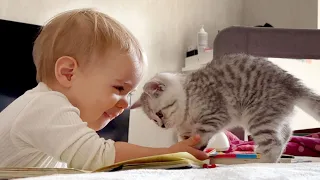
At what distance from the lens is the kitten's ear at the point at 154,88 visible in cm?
145

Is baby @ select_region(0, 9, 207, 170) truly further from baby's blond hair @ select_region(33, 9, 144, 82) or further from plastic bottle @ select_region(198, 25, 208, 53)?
plastic bottle @ select_region(198, 25, 208, 53)

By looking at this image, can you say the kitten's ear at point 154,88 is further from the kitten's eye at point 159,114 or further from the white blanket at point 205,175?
the white blanket at point 205,175

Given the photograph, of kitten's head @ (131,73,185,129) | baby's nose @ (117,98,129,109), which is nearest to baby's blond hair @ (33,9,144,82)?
baby's nose @ (117,98,129,109)

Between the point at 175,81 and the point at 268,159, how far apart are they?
438 millimetres

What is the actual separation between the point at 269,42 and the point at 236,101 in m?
0.38

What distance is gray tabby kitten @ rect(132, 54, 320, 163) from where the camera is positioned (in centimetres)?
120

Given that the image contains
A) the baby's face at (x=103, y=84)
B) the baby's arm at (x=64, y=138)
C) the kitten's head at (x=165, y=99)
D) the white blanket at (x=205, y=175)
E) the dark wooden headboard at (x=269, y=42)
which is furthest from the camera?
the dark wooden headboard at (x=269, y=42)

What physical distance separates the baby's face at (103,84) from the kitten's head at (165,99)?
1.21 feet

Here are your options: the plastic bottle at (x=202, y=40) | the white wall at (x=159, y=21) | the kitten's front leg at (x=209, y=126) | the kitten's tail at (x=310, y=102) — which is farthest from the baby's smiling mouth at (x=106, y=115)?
the plastic bottle at (x=202, y=40)

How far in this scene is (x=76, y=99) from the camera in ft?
3.38

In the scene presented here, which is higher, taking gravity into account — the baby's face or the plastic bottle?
the baby's face

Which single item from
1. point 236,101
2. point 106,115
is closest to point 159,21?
point 236,101

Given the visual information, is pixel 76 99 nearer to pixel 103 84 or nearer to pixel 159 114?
pixel 103 84

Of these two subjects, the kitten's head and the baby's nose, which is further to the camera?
the kitten's head
